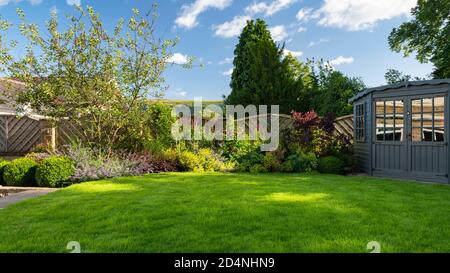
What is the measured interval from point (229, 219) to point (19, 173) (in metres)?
6.11

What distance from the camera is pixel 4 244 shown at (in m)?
4.16

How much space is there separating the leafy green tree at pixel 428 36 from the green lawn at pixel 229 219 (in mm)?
14151

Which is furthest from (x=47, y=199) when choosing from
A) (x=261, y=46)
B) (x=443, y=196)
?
(x=261, y=46)

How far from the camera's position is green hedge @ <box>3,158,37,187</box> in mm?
8680

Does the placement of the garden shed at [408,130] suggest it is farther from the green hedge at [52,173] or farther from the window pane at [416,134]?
the green hedge at [52,173]

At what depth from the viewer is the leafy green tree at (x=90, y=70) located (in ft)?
32.9

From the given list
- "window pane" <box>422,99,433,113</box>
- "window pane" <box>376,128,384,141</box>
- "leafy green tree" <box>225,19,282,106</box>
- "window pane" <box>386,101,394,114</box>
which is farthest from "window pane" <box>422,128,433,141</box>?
"leafy green tree" <box>225,19,282,106</box>

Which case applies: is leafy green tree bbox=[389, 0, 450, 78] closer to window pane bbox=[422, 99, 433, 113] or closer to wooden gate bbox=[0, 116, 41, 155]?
window pane bbox=[422, 99, 433, 113]

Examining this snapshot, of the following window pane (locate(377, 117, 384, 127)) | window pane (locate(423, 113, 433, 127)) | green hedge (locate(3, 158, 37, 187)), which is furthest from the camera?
window pane (locate(377, 117, 384, 127))

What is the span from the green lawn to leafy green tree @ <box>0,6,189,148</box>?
336cm
